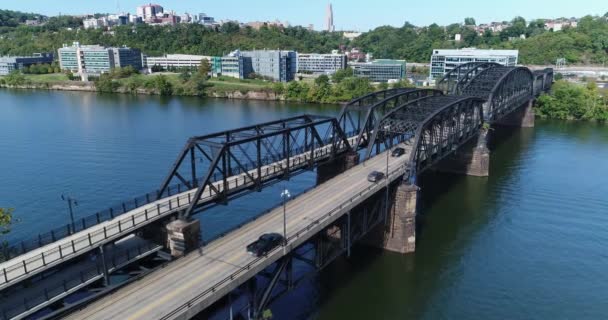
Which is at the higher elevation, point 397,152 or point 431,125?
point 431,125

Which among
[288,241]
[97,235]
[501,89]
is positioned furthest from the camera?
[501,89]

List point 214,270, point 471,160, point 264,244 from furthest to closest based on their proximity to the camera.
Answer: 1. point 471,160
2. point 264,244
3. point 214,270

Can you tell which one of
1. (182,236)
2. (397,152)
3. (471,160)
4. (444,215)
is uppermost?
(397,152)

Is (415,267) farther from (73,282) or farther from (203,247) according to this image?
(73,282)

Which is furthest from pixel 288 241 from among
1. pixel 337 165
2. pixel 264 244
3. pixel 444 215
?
pixel 444 215

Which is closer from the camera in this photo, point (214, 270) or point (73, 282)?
point (214, 270)

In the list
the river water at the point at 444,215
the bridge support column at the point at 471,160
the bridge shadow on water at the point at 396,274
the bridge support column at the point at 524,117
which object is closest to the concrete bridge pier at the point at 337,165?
the river water at the point at 444,215

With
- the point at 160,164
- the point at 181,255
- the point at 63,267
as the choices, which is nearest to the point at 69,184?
the point at 160,164

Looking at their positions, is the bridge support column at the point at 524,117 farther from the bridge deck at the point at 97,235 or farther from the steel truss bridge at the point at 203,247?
the bridge deck at the point at 97,235
